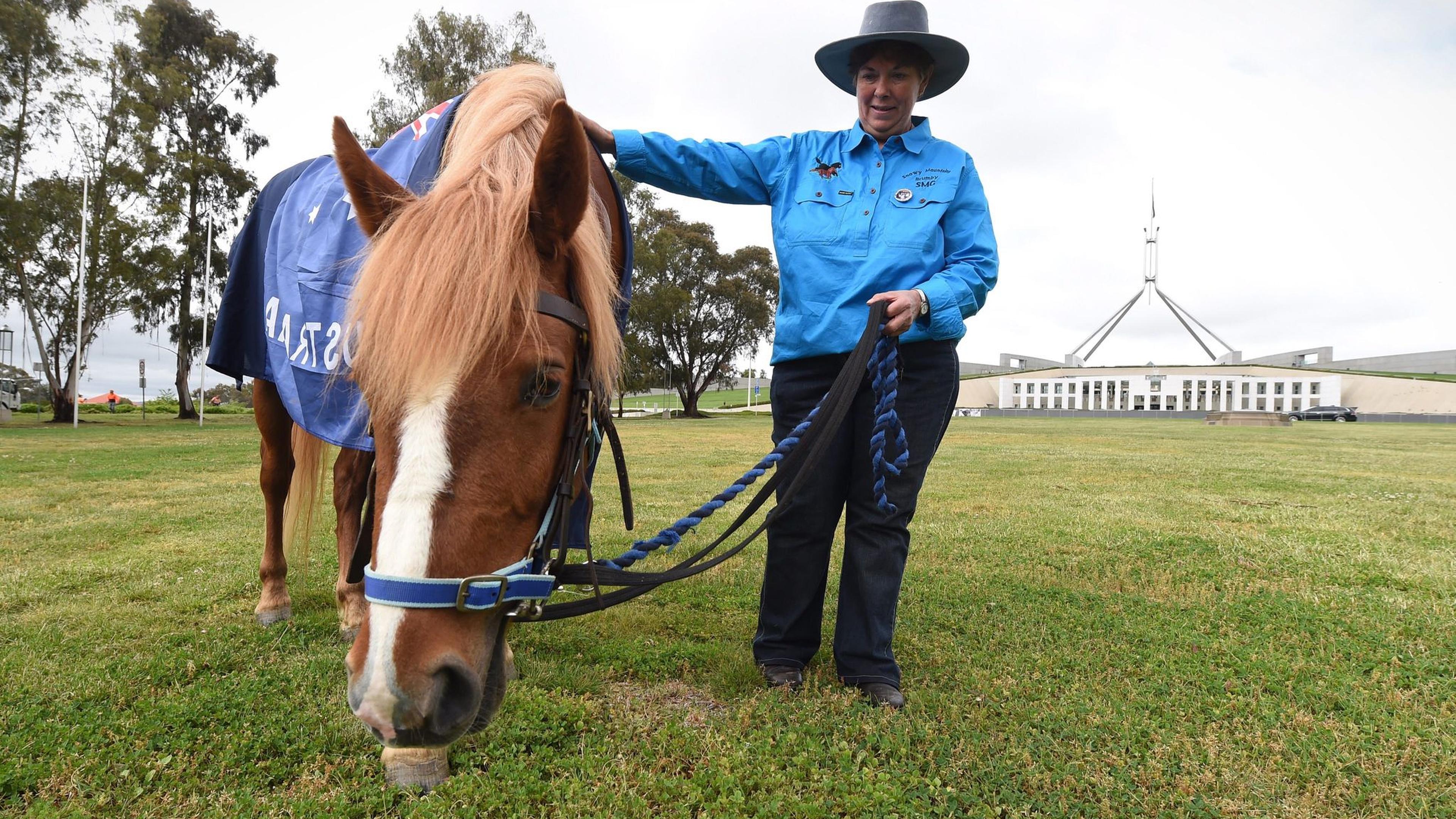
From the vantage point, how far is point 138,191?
23.8 m

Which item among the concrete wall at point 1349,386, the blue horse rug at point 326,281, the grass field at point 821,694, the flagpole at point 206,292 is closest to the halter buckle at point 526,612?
the blue horse rug at point 326,281

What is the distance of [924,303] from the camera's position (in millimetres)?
2457

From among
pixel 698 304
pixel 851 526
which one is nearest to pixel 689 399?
pixel 698 304

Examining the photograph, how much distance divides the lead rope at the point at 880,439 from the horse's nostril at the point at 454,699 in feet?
2.26

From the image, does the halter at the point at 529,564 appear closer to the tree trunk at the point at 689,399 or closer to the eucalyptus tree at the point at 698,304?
the eucalyptus tree at the point at 698,304

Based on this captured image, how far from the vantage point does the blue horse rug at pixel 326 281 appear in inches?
89.0

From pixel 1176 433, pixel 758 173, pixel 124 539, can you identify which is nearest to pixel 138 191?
pixel 124 539

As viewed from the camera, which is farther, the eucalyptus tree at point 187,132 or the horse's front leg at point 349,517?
the eucalyptus tree at point 187,132

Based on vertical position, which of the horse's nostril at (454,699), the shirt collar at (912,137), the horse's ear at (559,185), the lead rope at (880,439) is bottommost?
the horse's nostril at (454,699)

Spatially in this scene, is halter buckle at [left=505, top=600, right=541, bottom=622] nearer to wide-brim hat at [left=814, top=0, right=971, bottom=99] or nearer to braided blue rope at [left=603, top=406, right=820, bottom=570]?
braided blue rope at [left=603, top=406, right=820, bottom=570]

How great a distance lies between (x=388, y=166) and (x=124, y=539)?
16.5ft

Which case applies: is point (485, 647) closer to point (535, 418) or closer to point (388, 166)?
point (535, 418)

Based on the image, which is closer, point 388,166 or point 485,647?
point 485,647

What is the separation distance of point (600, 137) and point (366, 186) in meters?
1.05
